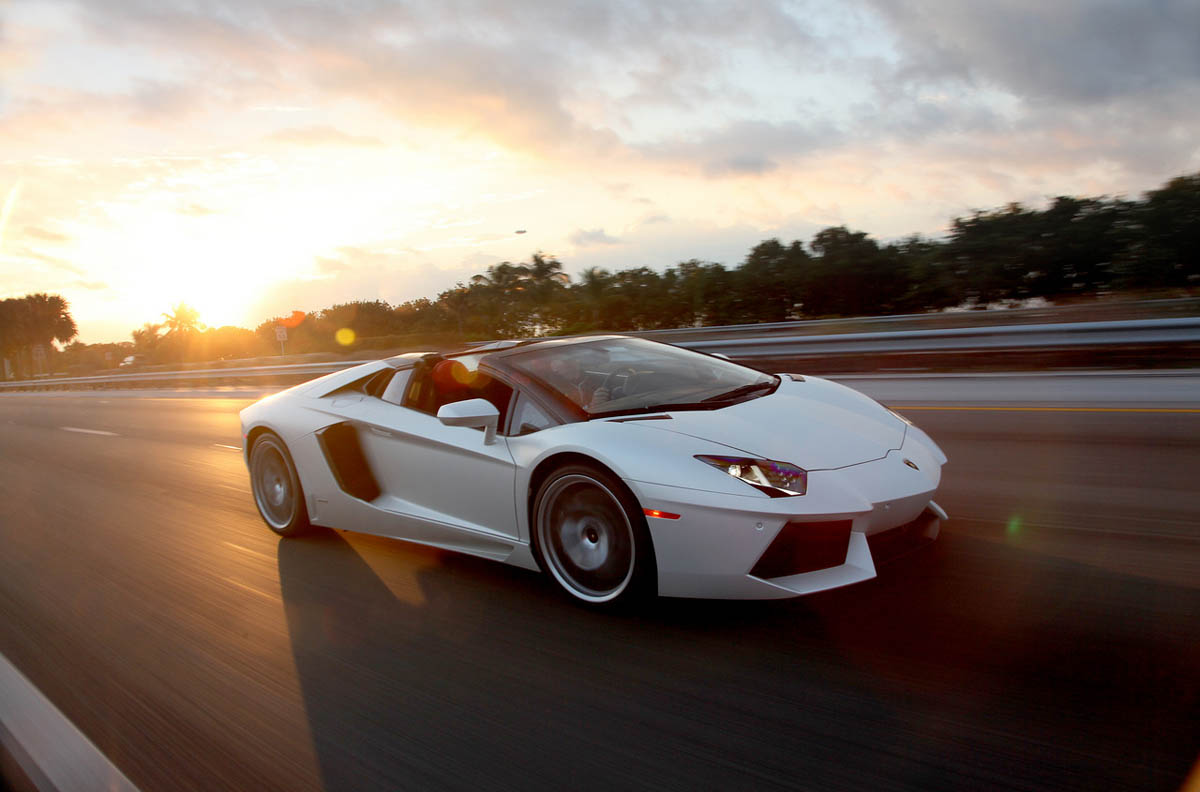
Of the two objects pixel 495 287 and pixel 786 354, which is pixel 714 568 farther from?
pixel 495 287

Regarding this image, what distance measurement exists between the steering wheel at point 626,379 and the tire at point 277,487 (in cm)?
215

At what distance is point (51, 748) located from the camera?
107 inches

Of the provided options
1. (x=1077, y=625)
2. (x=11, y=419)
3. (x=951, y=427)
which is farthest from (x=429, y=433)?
(x=11, y=419)

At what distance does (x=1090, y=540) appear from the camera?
4.11m

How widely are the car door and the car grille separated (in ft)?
4.03

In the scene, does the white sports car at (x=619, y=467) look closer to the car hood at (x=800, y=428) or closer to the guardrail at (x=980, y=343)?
the car hood at (x=800, y=428)

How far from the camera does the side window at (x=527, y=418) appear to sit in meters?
3.89

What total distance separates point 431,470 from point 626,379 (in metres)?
1.05

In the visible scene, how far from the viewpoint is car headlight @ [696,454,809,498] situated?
10.5 ft

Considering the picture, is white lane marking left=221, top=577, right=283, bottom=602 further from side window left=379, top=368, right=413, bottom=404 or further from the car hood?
the car hood

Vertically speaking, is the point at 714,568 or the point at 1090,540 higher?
the point at 714,568

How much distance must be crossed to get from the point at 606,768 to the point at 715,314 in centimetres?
2971

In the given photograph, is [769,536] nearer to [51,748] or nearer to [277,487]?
[51,748]

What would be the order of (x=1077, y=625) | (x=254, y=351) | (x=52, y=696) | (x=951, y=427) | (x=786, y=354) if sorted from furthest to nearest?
1. (x=254, y=351)
2. (x=786, y=354)
3. (x=951, y=427)
4. (x=52, y=696)
5. (x=1077, y=625)
